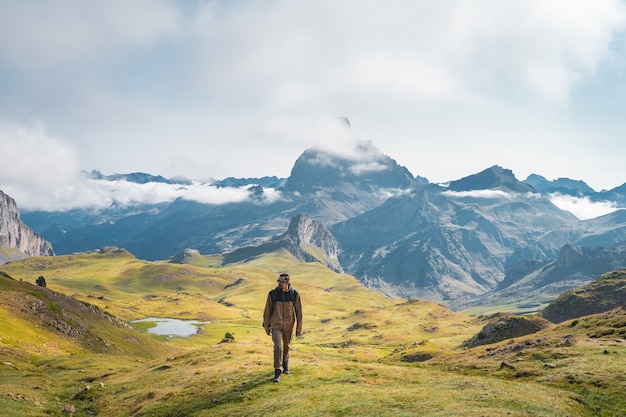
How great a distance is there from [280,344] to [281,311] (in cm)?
265

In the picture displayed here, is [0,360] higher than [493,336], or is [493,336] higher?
[0,360]

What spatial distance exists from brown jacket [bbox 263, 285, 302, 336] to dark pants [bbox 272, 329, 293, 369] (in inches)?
16.3

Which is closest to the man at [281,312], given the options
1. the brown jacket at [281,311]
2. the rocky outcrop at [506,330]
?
the brown jacket at [281,311]

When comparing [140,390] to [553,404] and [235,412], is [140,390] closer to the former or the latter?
[235,412]

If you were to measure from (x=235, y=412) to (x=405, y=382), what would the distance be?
526 inches

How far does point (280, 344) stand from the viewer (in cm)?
3359

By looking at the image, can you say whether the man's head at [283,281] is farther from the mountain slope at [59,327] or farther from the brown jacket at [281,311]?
the mountain slope at [59,327]

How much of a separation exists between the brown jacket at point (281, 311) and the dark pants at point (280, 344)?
41 cm

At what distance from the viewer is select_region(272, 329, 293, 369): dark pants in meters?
32.9

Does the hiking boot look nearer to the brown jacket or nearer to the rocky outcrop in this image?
the brown jacket

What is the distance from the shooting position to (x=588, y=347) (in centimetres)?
4522

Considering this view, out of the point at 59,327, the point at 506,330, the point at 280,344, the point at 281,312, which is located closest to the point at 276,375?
the point at 280,344

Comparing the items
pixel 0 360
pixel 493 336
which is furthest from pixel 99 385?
pixel 493 336

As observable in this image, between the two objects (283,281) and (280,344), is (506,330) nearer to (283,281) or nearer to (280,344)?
(280,344)
